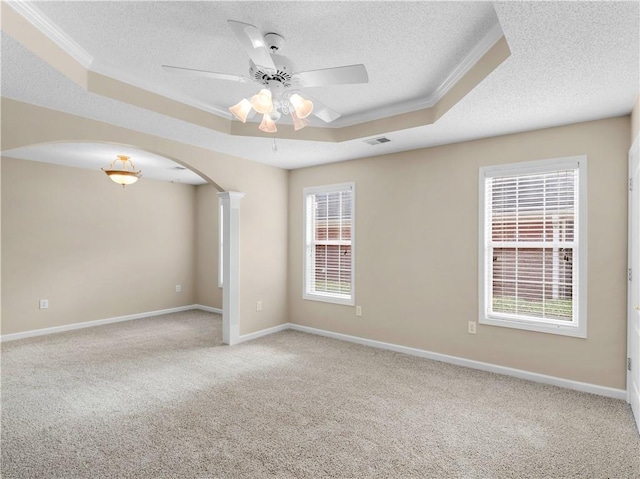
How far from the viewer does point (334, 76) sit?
208 centimetres

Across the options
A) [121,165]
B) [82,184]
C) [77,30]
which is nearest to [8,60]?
[77,30]

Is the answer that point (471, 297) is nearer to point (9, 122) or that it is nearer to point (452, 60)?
point (452, 60)

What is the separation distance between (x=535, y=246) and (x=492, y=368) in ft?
4.39

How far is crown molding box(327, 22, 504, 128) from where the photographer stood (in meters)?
2.25

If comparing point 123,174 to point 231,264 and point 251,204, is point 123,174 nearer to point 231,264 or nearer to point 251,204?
point 251,204

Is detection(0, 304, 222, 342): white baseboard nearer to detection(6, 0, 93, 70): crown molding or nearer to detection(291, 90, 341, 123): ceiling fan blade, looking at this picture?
detection(6, 0, 93, 70): crown molding

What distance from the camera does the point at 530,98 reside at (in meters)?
2.73

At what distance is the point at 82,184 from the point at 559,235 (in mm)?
6568

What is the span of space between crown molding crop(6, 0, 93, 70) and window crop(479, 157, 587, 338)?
3.71 meters

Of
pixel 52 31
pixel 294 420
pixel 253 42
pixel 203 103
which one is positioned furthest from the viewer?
pixel 203 103

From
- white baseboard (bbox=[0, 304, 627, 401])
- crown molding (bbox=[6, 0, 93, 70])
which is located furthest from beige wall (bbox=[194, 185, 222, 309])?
crown molding (bbox=[6, 0, 93, 70])

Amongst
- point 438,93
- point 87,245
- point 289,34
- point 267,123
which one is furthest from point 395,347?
point 87,245

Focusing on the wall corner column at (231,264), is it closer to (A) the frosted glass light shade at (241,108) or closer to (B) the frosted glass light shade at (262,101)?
(A) the frosted glass light shade at (241,108)

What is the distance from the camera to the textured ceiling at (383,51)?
75.7 inches
